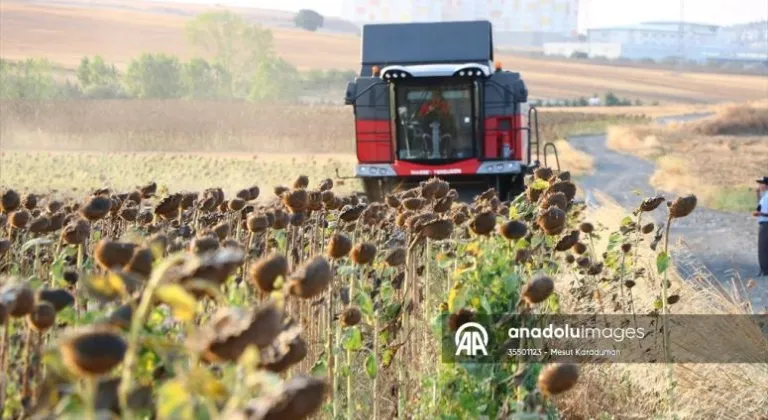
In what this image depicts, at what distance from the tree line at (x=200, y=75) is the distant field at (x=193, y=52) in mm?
2802

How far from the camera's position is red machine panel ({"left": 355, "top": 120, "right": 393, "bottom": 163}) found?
2080 cm

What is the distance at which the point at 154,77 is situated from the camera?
8775 cm

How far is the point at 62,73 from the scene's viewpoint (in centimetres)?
8500

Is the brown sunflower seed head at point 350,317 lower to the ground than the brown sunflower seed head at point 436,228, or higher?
lower

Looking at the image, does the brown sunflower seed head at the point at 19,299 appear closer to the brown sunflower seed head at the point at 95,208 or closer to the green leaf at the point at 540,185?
the brown sunflower seed head at the point at 95,208

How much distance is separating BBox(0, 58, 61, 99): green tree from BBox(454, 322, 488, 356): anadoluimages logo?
215 feet

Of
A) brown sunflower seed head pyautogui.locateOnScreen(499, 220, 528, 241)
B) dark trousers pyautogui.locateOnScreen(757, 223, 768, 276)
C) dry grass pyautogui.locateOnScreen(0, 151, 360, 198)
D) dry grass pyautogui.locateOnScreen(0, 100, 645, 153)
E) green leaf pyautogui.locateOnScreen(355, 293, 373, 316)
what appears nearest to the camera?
green leaf pyautogui.locateOnScreen(355, 293, 373, 316)

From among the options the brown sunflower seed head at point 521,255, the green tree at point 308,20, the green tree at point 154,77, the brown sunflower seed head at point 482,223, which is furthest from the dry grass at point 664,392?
the green tree at point 308,20

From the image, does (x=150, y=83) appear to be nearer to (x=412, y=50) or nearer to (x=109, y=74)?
(x=109, y=74)

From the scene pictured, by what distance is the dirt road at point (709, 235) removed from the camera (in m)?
15.2

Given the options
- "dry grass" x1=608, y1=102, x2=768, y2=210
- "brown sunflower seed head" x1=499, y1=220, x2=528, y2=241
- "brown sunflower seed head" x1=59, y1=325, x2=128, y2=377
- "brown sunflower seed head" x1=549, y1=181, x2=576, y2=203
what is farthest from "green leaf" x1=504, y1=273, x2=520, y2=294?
"dry grass" x1=608, y1=102, x2=768, y2=210

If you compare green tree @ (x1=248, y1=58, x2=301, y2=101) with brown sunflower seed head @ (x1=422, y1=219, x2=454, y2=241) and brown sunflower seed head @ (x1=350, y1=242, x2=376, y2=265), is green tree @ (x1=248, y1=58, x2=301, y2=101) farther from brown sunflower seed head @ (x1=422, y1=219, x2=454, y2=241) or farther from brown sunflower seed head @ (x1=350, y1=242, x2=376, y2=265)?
brown sunflower seed head @ (x1=350, y1=242, x2=376, y2=265)

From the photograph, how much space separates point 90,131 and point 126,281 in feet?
202

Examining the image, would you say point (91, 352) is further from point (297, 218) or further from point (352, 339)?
point (297, 218)
